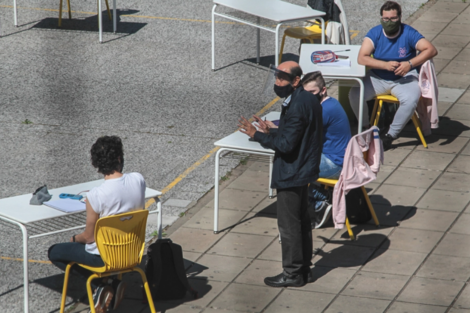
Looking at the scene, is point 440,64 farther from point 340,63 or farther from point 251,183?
point 251,183

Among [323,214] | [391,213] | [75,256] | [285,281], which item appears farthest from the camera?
[391,213]

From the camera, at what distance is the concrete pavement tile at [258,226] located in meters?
4.57

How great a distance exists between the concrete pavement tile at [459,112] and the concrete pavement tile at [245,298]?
3.18 meters

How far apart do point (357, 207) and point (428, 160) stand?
128 centimetres

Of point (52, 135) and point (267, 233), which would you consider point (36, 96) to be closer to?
point (52, 135)

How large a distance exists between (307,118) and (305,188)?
1.31 ft

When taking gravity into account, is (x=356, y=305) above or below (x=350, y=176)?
below

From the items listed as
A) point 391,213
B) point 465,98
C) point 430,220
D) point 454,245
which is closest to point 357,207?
point 391,213

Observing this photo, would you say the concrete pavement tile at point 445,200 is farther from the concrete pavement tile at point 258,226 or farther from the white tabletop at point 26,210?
the white tabletop at point 26,210

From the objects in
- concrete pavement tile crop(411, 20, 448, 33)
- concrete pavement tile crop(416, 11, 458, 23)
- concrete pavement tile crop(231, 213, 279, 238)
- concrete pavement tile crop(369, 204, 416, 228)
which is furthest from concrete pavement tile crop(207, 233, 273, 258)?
concrete pavement tile crop(416, 11, 458, 23)

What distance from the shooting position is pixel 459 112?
21.1 ft

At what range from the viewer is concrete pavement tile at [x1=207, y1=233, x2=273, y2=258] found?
4.30 metres

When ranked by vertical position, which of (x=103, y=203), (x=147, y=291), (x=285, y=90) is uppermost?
(x=285, y=90)

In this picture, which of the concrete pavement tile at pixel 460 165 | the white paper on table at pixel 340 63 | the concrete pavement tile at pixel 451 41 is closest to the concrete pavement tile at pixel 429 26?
the concrete pavement tile at pixel 451 41
